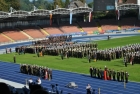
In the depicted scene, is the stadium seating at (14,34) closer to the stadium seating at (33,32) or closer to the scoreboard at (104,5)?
the stadium seating at (33,32)

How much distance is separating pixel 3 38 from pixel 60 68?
3096 centimetres

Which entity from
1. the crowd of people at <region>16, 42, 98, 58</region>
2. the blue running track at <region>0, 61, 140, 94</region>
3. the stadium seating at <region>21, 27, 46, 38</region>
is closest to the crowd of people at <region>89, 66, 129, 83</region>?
the blue running track at <region>0, 61, 140, 94</region>

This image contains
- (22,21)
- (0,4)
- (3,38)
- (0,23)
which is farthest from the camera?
(0,4)

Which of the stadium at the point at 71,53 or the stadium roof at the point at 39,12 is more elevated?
the stadium roof at the point at 39,12

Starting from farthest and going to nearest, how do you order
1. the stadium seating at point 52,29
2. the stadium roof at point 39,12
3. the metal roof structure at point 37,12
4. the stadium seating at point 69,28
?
the stadium seating at point 69,28 < the stadium seating at point 52,29 < the stadium roof at point 39,12 < the metal roof structure at point 37,12

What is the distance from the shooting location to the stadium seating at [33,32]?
57.1 m

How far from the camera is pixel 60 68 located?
23.5 metres

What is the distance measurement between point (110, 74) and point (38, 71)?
5569 mm

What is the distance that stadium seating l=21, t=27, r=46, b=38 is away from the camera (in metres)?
57.1

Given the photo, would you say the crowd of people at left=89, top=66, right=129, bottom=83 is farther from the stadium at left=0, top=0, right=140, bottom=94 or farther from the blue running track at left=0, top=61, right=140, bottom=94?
the blue running track at left=0, top=61, right=140, bottom=94

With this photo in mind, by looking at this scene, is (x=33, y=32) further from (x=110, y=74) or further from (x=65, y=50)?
(x=110, y=74)

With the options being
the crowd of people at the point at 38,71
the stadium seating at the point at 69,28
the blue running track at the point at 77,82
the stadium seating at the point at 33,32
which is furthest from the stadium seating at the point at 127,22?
the crowd of people at the point at 38,71

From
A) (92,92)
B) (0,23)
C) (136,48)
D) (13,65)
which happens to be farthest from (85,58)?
(0,23)

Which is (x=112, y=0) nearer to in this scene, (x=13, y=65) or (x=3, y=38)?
(x=3, y=38)
